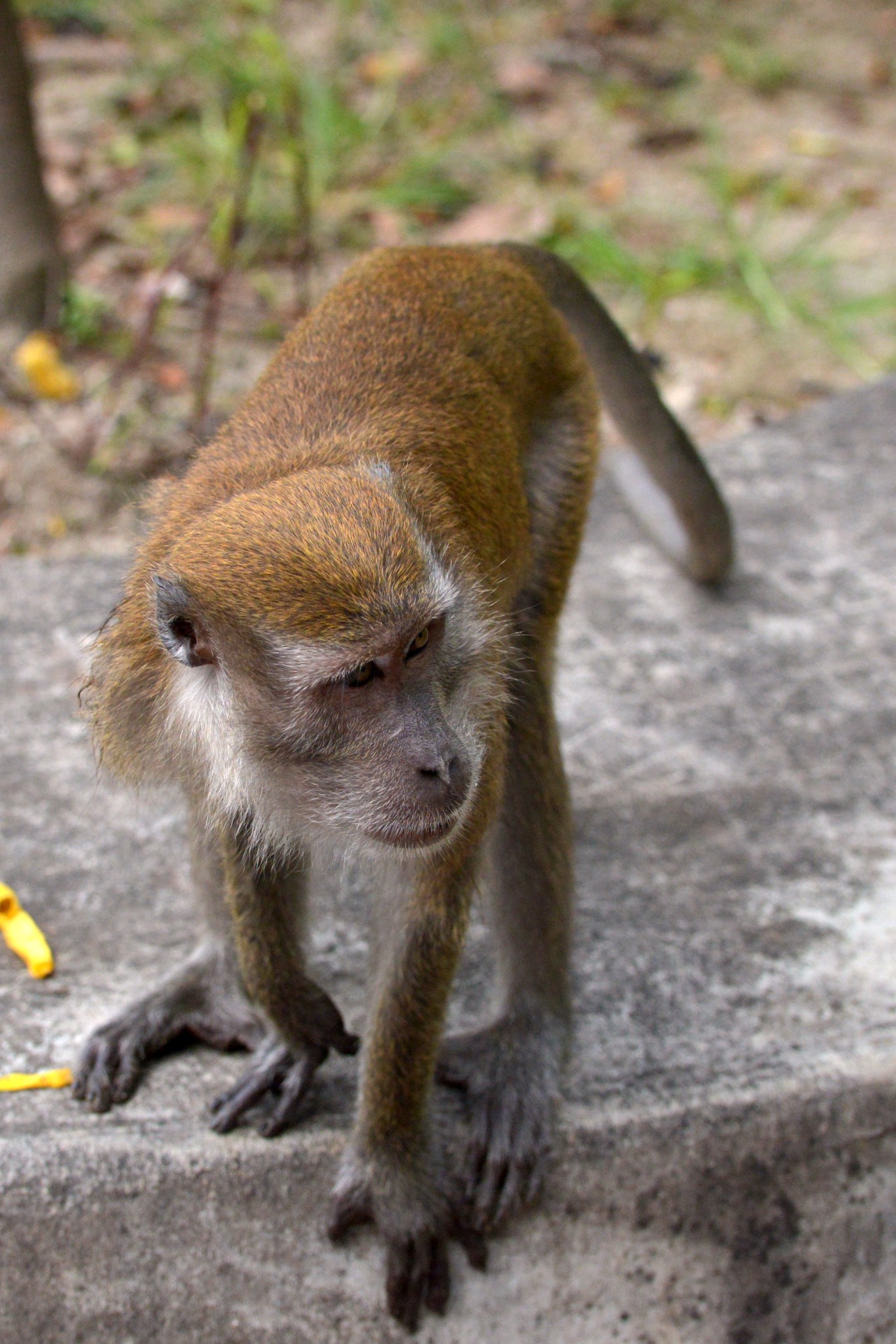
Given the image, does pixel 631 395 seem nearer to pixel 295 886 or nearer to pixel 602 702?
pixel 602 702


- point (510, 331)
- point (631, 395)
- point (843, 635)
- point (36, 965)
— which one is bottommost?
point (843, 635)

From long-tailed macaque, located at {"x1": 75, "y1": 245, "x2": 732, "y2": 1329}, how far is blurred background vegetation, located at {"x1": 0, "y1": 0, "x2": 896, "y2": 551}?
2793mm

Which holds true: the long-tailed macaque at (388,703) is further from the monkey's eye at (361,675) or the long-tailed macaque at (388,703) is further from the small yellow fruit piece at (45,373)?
the small yellow fruit piece at (45,373)

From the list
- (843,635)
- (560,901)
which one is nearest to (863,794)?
(843,635)

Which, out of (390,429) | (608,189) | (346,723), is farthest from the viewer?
(608,189)

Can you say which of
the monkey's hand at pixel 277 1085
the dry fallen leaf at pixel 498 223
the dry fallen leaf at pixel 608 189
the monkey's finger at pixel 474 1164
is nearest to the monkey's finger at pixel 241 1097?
the monkey's hand at pixel 277 1085

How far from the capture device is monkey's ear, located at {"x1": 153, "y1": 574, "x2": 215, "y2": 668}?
2.38 meters

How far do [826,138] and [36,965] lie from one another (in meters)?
7.74

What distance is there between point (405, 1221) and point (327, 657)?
4.25 feet

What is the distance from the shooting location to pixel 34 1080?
3.04 metres

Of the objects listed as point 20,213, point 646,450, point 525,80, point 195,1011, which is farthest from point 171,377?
point 195,1011

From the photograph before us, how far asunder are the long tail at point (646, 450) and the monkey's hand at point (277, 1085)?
2.01 m

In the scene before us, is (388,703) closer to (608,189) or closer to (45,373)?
(45,373)

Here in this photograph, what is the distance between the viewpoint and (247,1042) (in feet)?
10.6
